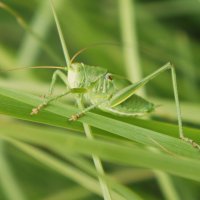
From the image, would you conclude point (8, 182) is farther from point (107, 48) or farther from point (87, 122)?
point (107, 48)

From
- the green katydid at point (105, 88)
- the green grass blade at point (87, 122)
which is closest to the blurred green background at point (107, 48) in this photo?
the green katydid at point (105, 88)

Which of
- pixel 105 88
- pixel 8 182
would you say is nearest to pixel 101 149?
pixel 105 88

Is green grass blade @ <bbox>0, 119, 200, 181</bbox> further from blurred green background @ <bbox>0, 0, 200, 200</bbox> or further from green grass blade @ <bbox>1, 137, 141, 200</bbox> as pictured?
blurred green background @ <bbox>0, 0, 200, 200</bbox>

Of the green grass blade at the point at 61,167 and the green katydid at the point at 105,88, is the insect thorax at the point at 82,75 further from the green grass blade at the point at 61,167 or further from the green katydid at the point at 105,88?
the green grass blade at the point at 61,167

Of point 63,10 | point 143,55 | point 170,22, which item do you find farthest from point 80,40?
point 170,22

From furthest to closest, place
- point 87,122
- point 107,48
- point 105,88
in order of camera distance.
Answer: point 107,48, point 105,88, point 87,122

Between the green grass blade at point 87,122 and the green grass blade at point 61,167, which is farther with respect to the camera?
the green grass blade at point 61,167

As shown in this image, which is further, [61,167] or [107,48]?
[107,48]

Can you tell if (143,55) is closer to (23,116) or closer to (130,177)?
(130,177)
